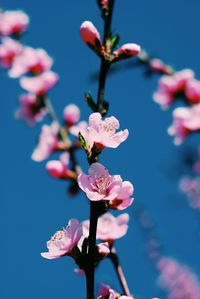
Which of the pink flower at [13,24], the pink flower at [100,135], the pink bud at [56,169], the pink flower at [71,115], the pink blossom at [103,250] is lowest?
the pink blossom at [103,250]

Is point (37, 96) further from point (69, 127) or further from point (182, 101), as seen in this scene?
point (182, 101)

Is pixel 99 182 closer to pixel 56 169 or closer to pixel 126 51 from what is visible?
pixel 126 51

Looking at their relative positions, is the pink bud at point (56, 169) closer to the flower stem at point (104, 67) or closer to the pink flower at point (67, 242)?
the flower stem at point (104, 67)

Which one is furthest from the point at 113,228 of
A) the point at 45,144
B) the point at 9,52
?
the point at 9,52

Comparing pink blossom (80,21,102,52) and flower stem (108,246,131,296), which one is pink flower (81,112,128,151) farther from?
flower stem (108,246,131,296)

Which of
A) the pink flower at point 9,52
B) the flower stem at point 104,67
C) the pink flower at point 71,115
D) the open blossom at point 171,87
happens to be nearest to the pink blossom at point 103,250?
the flower stem at point 104,67

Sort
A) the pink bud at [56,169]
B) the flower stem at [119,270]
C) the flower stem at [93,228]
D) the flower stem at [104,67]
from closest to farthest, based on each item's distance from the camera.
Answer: the flower stem at [93,228]
the flower stem at [104,67]
the flower stem at [119,270]
the pink bud at [56,169]
